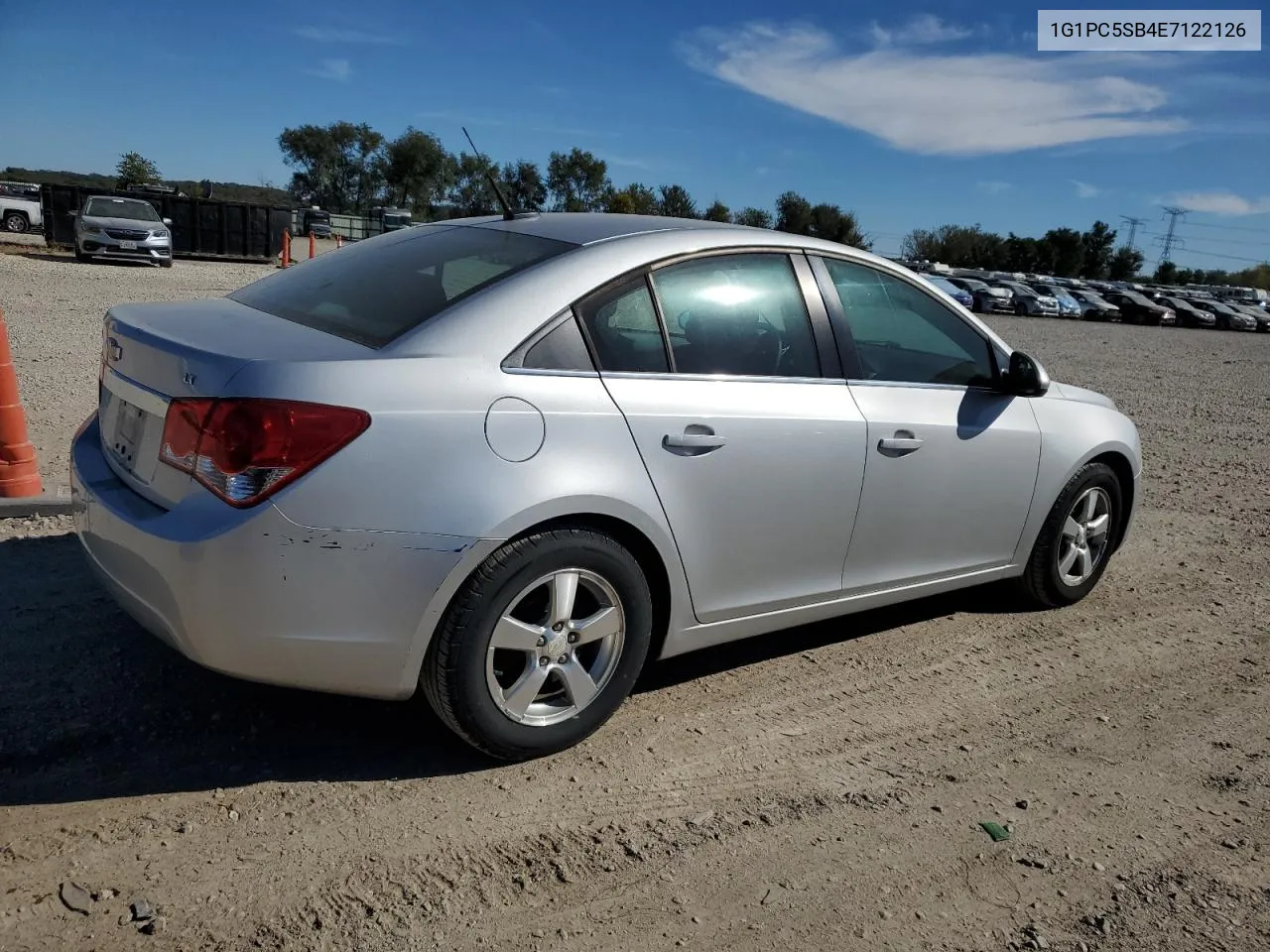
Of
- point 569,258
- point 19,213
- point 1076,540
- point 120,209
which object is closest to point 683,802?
point 569,258

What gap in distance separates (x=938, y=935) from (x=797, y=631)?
80.5 inches

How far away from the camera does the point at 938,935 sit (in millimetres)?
2605

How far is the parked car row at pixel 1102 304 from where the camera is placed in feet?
145

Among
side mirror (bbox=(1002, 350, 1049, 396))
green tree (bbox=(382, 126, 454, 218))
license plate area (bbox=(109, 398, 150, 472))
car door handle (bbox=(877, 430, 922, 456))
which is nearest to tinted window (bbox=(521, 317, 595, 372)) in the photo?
license plate area (bbox=(109, 398, 150, 472))

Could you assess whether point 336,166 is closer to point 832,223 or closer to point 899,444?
point 832,223

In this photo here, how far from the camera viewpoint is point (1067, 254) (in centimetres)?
9738

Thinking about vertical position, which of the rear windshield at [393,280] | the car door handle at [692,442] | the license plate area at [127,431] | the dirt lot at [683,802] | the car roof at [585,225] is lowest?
the dirt lot at [683,802]

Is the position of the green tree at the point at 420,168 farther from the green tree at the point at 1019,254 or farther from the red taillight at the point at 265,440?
the red taillight at the point at 265,440

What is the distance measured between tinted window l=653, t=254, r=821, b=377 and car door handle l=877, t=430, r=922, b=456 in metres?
0.38

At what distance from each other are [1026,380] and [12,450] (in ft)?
15.7

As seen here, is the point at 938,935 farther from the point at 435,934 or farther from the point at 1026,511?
the point at 1026,511

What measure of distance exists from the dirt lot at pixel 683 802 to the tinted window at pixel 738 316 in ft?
4.06

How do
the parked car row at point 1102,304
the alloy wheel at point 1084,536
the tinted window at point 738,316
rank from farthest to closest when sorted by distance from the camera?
the parked car row at point 1102,304
the alloy wheel at point 1084,536
the tinted window at point 738,316

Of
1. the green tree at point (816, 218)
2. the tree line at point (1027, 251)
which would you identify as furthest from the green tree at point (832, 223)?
the tree line at point (1027, 251)
